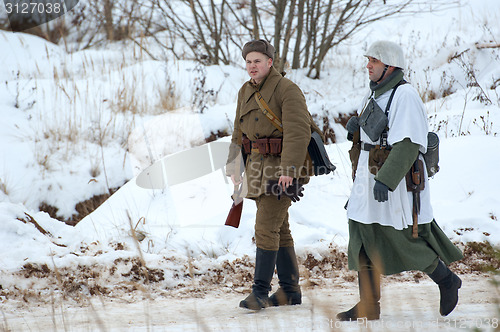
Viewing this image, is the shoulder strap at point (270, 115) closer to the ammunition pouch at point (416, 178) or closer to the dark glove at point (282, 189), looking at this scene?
the dark glove at point (282, 189)

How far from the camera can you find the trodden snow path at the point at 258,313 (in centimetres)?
262

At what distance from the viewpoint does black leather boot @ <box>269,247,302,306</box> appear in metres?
3.36

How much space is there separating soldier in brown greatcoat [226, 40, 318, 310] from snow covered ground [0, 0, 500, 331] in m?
0.26

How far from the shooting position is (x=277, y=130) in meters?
3.20

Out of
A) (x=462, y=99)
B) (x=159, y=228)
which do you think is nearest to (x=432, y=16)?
(x=462, y=99)

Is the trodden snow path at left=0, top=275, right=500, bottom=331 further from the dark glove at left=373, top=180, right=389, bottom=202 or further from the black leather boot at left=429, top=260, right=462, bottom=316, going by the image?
the dark glove at left=373, top=180, right=389, bottom=202

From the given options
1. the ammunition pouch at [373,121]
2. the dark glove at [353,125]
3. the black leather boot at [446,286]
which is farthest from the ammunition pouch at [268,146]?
the black leather boot at [446,286]

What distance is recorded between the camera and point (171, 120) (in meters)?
6.84

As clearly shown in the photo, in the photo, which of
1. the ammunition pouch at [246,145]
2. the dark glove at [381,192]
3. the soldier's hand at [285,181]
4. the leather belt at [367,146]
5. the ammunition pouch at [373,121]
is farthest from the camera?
the ammunition pouch at [246,145]

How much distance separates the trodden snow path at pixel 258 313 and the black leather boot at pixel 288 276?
93 millimetres

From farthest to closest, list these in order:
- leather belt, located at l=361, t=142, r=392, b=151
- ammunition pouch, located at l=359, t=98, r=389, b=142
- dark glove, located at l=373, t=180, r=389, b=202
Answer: leather belt, located at l=361, t=142, r=392, b=151
ammunition pouch, located at l=359, t=98, r=389, b=142
dark glove, located at l=373, t=180, r=389, b=202

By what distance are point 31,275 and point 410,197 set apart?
2654 mm

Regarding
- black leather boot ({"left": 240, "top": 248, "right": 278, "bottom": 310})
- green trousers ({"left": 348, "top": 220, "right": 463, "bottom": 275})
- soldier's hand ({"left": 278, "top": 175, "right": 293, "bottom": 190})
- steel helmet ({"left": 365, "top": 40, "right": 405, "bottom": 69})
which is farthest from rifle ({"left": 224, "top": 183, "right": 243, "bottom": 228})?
steel helmet ({"left": 365, "top": 40, "right": 405, "bottom": 69})

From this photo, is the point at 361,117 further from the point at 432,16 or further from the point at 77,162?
the point at 432,16
